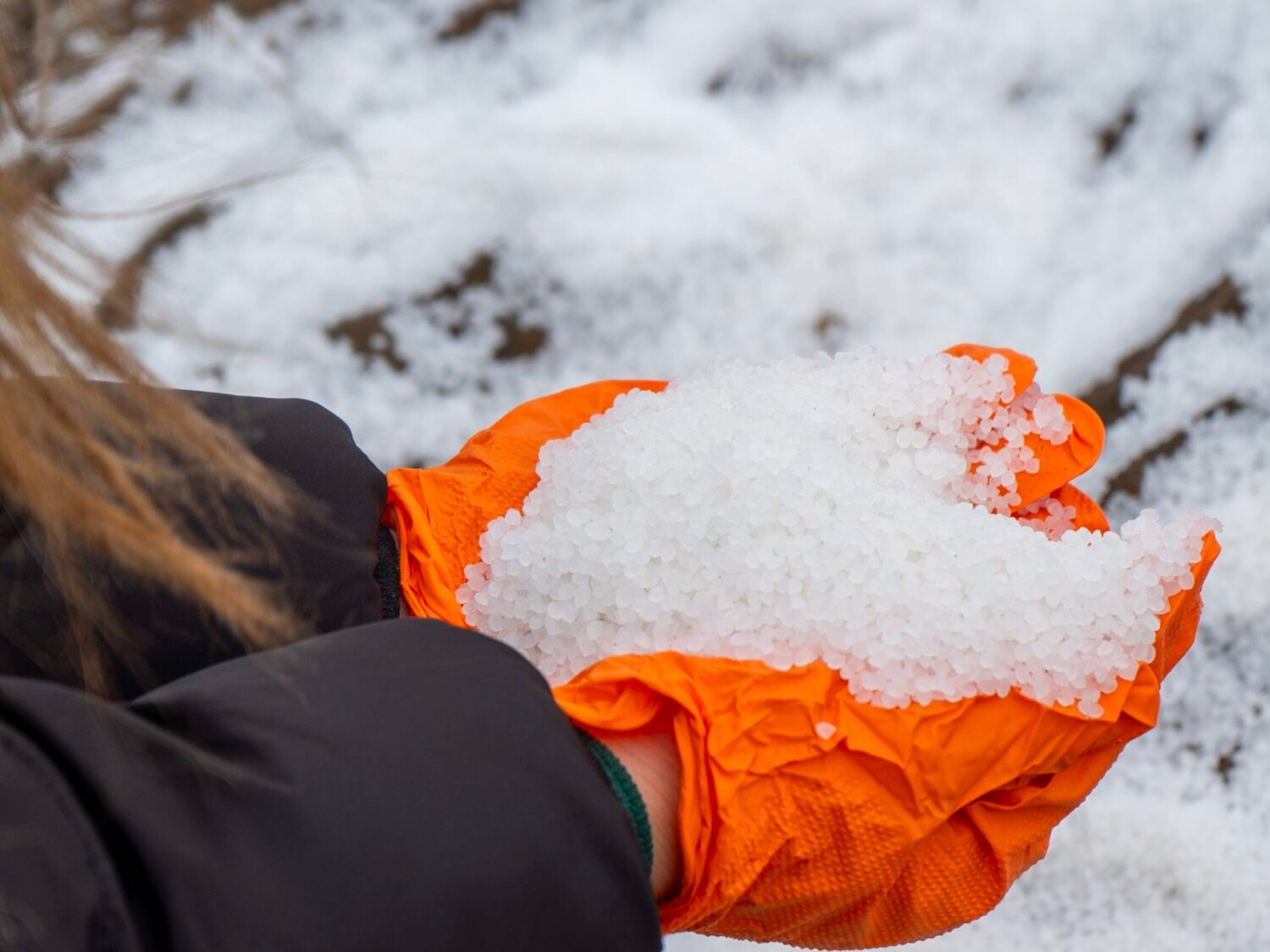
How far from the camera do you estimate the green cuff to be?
0.57 meters

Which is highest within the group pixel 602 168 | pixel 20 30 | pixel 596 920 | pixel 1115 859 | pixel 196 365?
pixel 20 30

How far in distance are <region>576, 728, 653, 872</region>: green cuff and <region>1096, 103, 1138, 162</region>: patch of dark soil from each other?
1129 mm

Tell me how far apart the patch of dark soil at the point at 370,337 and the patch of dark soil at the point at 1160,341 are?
81 cm

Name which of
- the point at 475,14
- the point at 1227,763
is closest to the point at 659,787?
the point at 1227,763

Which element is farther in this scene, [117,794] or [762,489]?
[762,489]

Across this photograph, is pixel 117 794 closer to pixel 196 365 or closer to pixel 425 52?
pixel 196 365

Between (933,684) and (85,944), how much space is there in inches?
16.8

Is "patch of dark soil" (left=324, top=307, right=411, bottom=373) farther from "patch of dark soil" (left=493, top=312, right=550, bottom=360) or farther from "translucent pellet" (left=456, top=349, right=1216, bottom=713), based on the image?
"translucent pellet" (left=456, top=349, right=1216, bottom=713)

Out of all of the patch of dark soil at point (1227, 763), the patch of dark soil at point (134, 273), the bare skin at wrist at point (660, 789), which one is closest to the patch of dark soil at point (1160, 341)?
the patch of dark soil at point (1227, 763)

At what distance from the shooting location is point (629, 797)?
22.4 inches

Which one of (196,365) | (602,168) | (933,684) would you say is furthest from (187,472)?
(602,168)

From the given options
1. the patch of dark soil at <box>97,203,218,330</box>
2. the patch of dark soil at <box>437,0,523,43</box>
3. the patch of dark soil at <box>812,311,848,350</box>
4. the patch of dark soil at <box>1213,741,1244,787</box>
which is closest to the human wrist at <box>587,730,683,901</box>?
the patch of dark soil at <box>97,203,218,330</box>

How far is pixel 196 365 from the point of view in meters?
1.31

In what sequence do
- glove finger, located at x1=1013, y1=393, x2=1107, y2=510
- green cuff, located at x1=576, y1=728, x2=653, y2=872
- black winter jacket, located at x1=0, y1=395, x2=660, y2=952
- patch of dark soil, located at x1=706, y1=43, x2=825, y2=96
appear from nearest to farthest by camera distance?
black winter jacket, located at x1=0, y1=395, x2=660, y2=952 → green cuff, located at x1=576, y1=728, x2=653, y2=872 → glove finger, located at x1=1013, y1=393, x2=1107, y2=510 → patch of dark soil, located at x1=706, y1=43, x2=825, y2=96
